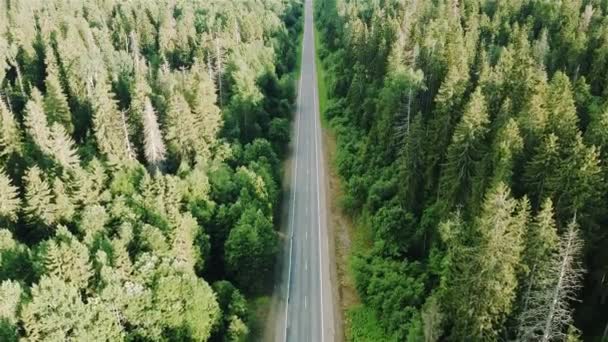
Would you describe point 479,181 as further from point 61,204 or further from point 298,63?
point 298,63

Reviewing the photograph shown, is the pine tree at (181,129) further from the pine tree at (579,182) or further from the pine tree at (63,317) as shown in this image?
the pine tree at (579,182)

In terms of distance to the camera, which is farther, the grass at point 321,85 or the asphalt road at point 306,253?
the grass at point 321,85

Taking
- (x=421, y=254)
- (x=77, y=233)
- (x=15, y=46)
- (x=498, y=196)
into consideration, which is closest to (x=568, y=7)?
(x=421, y=254)

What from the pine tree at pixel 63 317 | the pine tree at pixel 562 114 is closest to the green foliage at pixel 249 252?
the pine tree at pixel 63 317

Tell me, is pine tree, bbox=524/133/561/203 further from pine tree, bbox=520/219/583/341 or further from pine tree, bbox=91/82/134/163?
pine tree, bbox=91/82/134/163

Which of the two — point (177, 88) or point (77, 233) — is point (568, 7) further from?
point (77, 233)

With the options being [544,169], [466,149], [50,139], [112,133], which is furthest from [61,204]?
[544,169]
